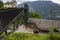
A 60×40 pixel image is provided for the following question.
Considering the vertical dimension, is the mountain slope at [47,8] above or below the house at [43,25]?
below

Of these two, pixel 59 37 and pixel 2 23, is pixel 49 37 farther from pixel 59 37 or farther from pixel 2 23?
pixel 2 23

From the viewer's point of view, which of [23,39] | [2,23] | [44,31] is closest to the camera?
[2,23]

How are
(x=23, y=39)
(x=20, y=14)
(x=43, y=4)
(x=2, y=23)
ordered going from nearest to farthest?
1. (x=20, y=14)
2. (x=2, y=23)
3. (x=23, y=39)
4. (x=43, y=4)

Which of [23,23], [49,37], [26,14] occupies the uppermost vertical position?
[26,14]

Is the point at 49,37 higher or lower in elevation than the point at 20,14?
lower

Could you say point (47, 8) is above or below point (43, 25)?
below

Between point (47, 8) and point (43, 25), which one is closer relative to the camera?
point (43, 25)

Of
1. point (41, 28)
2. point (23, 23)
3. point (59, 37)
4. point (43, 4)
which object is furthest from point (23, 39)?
point (43, 4)

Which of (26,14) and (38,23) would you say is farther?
(38,23)

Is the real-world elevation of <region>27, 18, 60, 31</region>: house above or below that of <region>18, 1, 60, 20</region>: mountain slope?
above

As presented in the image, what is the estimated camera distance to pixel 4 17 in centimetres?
161

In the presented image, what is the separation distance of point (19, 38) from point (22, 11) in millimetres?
5297

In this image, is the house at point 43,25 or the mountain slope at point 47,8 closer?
the house at point 43,25

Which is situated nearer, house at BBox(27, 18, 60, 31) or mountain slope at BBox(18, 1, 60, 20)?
house at BBox(27, 18, 60, 31)
